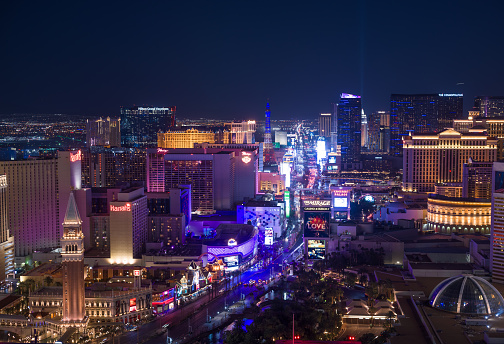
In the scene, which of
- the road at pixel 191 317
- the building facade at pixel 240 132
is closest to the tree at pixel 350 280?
the road at pixel 191 317

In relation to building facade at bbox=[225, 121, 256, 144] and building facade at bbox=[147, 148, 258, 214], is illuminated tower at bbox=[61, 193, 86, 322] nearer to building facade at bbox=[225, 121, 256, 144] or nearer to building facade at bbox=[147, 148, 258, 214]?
building facade at bbox=[147, 148, 258, 214]

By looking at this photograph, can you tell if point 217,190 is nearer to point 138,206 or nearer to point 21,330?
point 138,206

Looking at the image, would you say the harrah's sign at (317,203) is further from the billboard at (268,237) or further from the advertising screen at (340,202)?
the advertising screen at (340,202)

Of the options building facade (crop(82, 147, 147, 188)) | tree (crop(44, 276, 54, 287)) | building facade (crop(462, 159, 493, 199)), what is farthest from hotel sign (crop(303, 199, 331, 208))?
building facade (crop(82, 147, 147, 188))

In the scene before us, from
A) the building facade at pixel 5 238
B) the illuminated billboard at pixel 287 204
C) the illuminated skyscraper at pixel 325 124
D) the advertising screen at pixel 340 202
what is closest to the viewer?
the building facade at pixel 5 238

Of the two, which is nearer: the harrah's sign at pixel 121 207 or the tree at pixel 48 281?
the tree at pixel 48 281

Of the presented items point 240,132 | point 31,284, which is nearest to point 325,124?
point 240,132

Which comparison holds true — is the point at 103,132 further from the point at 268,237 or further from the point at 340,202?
the point at 340,202
